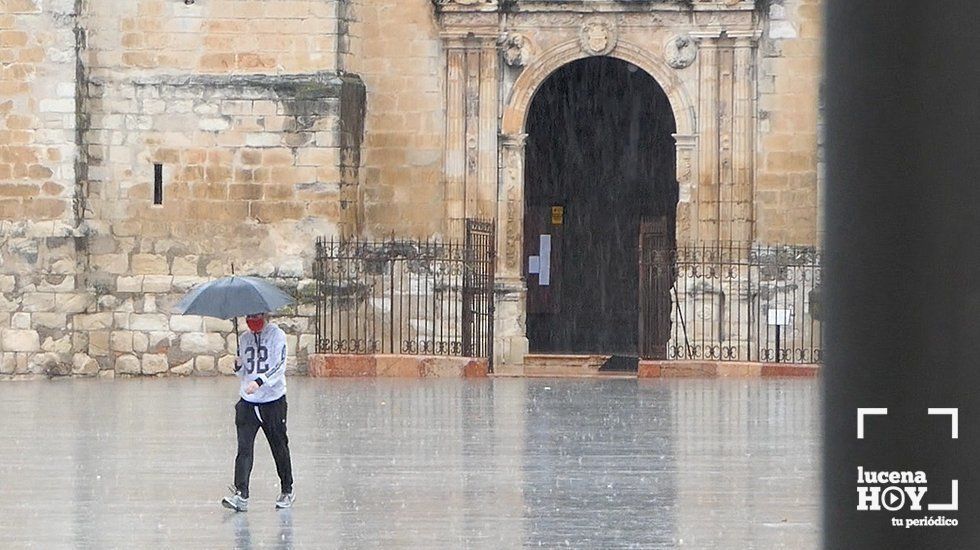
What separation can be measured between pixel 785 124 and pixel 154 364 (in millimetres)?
8587

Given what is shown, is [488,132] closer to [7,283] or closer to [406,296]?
[406,296]

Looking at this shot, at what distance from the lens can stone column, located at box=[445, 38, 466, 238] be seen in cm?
2403

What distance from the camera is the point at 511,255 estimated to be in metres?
24.4

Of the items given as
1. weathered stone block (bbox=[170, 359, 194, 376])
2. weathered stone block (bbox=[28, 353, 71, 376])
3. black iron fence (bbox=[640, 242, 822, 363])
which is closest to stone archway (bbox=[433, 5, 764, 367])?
black iron fence (bbox=[640, 242, 822, 363])

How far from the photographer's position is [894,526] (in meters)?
1.03

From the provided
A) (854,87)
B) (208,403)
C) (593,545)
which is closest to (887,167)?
(854,87)

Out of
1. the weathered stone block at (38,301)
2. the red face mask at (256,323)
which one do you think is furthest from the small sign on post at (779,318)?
the red face mask at (256,323)

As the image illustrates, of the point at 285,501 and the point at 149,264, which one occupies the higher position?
the point at 149,264

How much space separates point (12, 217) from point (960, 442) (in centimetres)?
2270

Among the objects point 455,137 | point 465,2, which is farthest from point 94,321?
point 465,2

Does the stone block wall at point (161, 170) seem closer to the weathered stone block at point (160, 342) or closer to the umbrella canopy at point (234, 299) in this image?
the weathered stone block at point (160, 342)

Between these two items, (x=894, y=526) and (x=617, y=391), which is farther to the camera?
(x=617, y=391)

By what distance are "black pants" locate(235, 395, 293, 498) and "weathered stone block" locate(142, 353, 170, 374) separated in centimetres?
1326

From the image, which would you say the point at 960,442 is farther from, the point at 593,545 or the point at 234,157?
the point at 234,157
